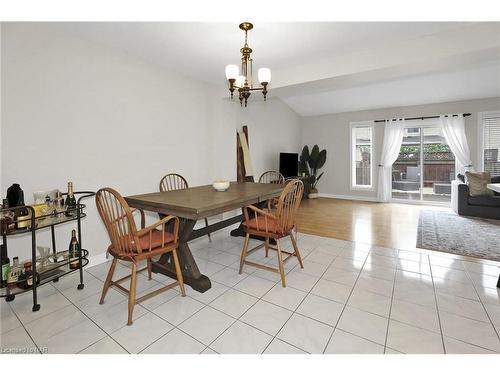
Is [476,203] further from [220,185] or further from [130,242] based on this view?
[130,242]

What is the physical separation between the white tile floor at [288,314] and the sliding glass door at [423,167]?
13.1ft

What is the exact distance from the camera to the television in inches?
250

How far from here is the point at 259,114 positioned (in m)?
5.77

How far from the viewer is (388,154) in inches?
249

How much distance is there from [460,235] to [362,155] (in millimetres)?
3634

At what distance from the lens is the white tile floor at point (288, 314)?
1526 mm

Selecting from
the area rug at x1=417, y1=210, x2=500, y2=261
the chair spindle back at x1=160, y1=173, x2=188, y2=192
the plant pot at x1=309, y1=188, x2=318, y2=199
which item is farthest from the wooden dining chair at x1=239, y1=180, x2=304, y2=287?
the plant pot at x1=309, y1=188, x2=318, y2=199

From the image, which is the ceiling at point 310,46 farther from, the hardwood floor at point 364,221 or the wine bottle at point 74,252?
the hardwood floor at point 364,221

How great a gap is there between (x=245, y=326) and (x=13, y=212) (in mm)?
1928

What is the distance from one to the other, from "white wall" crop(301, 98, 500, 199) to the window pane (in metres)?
0.18

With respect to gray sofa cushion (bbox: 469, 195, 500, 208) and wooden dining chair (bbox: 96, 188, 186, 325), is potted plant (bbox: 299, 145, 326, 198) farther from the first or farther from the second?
wooden dining chair (bbox: 96, 188, 186, 325)

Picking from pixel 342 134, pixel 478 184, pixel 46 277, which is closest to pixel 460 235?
pixel 478 184
